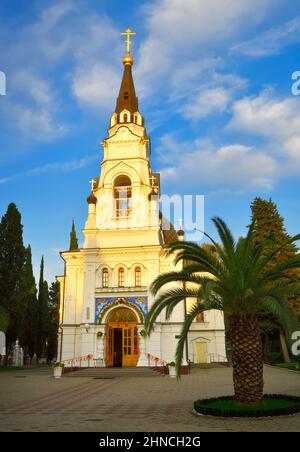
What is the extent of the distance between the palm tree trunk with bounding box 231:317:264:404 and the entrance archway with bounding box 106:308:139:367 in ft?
67.6

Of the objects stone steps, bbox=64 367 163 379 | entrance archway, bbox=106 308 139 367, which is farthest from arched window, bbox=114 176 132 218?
stone steps, bbox=64 367 163 379

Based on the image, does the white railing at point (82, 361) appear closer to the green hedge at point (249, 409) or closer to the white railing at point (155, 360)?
the white railing at point (155, 360)

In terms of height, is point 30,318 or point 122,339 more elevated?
point 30,318

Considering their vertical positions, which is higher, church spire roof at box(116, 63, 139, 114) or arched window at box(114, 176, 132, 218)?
church spire roof at box(116, 63, 139, 114)

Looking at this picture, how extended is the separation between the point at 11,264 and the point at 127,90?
793 inches

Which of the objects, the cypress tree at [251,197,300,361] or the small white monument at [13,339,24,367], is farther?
the small white monument at [13,339,24,367]

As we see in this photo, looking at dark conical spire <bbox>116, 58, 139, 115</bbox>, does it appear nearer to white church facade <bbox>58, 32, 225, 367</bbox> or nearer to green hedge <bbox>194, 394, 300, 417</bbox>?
white church facade <bbox>58, 32, 225, 367</bbox>

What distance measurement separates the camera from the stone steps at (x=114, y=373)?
2867 centimetres

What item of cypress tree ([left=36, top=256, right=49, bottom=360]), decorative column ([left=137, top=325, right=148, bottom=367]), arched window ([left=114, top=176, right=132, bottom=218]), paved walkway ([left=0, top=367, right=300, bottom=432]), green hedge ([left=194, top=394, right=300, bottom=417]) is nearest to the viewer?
paved walkway ([left=0, top=367, right=300, bottom=432])

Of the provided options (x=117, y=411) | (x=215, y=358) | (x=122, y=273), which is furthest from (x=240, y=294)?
(x=215, y=358)

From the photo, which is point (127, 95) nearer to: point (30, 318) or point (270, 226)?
point (270, 226)

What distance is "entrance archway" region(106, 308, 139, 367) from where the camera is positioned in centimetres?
3287

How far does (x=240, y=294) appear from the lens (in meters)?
13.3
